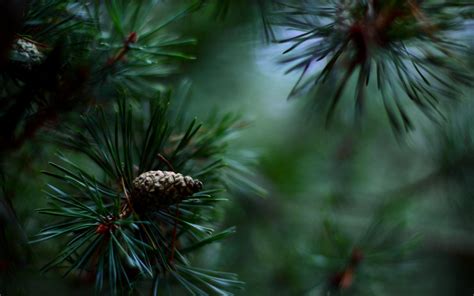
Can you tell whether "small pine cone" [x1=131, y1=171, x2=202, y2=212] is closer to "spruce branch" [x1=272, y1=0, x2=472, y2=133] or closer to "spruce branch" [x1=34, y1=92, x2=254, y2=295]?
"spruce branch" [x1=34, y1=92, x2=254, y2=295]

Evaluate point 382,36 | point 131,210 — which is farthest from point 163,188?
point 382,36

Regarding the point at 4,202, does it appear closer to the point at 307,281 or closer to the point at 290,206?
the point at 307,281

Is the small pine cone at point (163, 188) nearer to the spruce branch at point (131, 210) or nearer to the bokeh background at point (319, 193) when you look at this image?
the spruce branch at point (131, 210)

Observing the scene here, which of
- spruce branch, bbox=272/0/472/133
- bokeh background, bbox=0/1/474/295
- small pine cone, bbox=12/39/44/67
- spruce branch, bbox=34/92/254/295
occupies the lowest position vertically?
bokeh background, bbox=0/1/474/295

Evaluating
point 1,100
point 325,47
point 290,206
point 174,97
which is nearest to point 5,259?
point 1,100

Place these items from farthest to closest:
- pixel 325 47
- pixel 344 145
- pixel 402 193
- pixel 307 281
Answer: pixel 344 145, pixel 402 193, pixel 307 281, pixel 325 47

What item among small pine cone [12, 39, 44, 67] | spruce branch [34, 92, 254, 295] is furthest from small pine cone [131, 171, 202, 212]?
small pine cone [12, 39, 44, 67]

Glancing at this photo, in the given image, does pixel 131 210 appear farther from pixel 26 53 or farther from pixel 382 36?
pixel 382 36

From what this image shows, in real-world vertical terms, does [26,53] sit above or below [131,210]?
above
